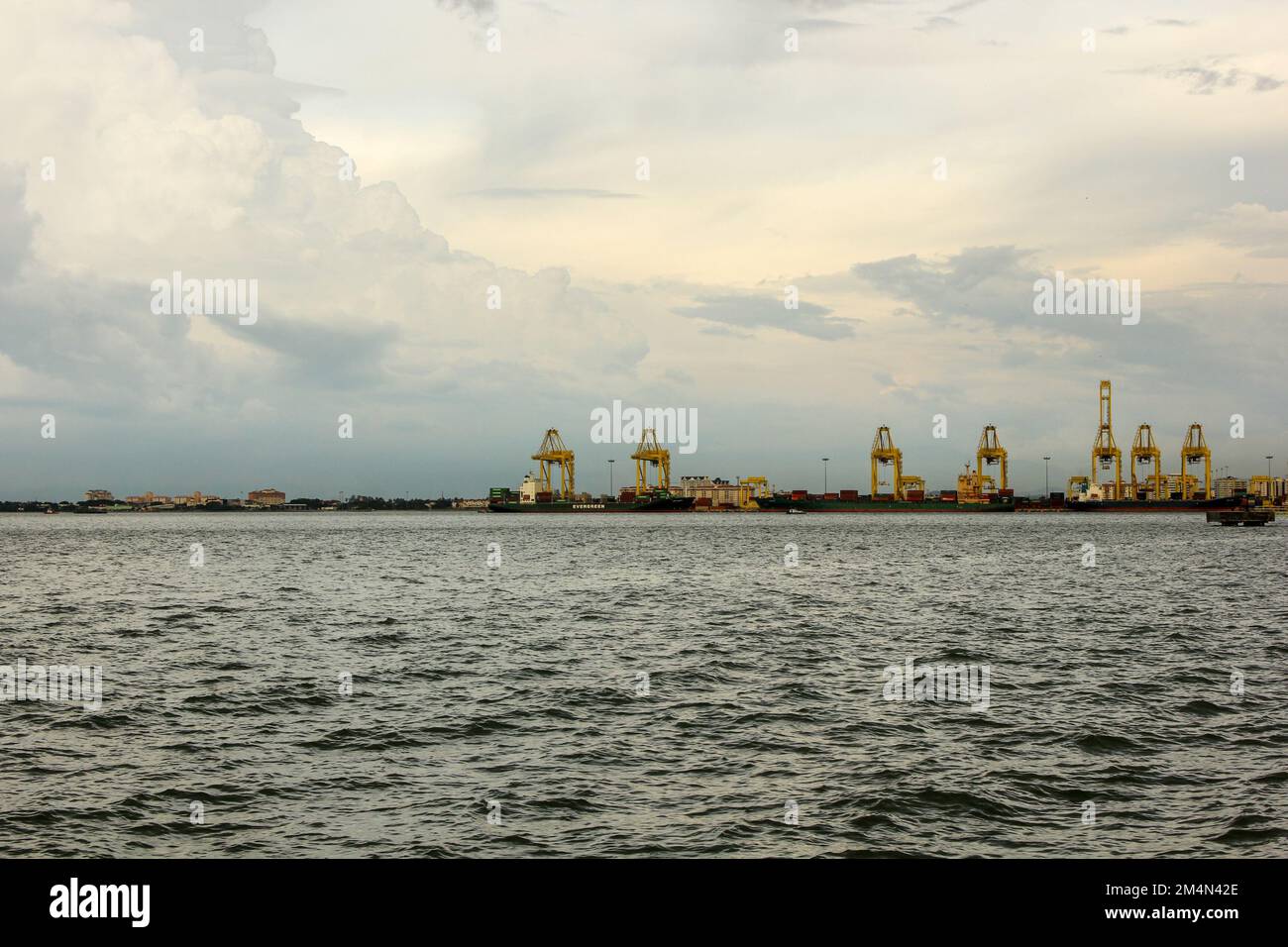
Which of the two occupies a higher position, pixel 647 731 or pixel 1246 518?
pixel 647 731

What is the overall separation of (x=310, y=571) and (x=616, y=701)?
153 feet

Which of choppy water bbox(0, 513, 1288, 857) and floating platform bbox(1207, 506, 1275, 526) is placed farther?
floating platform bbox(1207, 506, 1275, 526)

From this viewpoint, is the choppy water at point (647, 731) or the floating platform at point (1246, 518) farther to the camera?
the floating platform at point (1246, 518)

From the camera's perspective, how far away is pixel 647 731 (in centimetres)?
1689

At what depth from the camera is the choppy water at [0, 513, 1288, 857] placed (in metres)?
11.8

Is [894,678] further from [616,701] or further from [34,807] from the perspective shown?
[34,807]

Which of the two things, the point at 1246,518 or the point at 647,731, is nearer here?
the point at 647,731

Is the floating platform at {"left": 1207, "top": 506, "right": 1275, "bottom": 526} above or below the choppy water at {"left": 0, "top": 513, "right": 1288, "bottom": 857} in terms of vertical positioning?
below

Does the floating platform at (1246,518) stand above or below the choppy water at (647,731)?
below

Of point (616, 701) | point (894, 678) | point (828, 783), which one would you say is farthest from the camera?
point (894, 678)

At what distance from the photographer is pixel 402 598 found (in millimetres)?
42625

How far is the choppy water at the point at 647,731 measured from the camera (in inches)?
464
